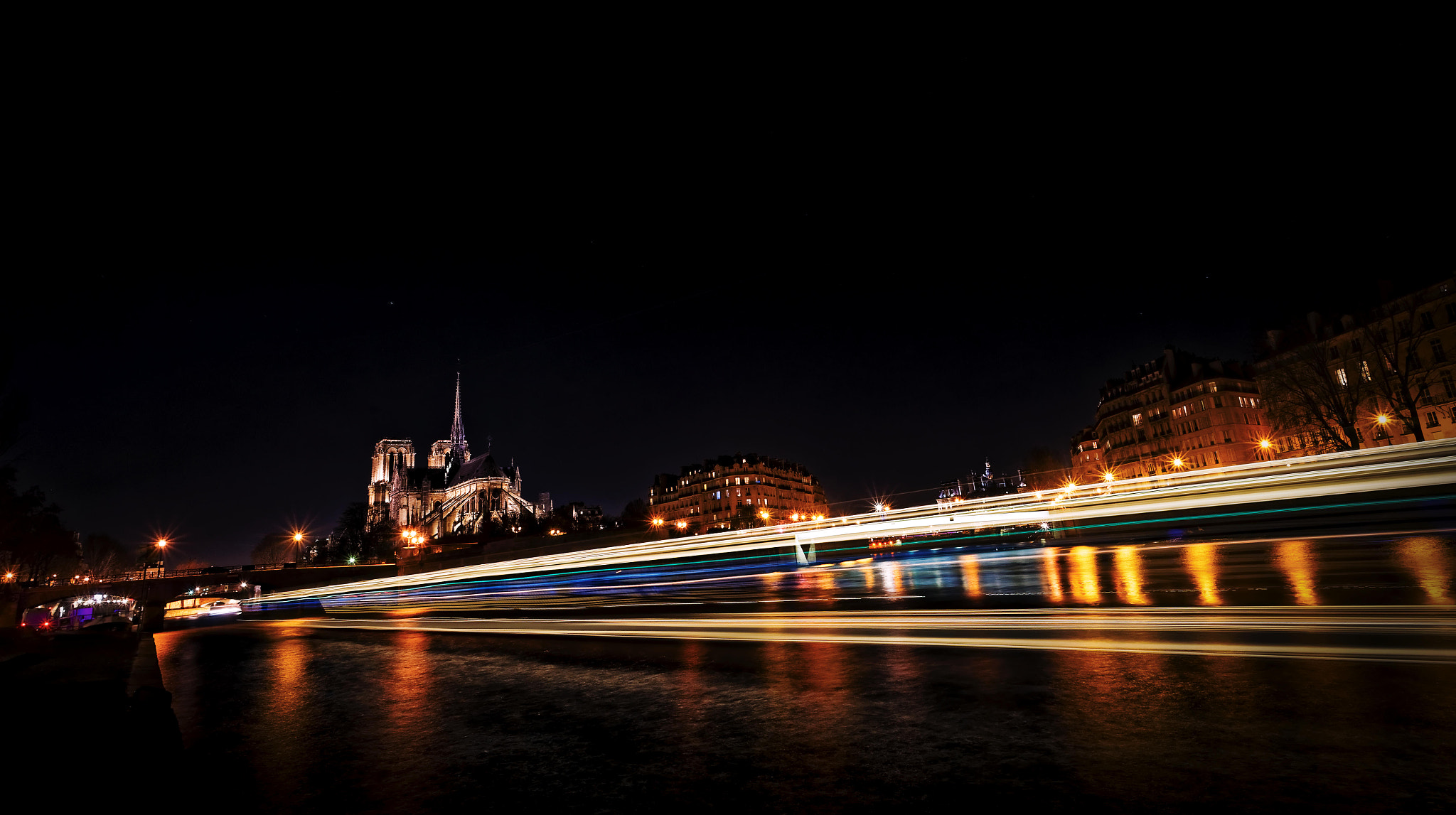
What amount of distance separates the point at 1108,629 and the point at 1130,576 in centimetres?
671

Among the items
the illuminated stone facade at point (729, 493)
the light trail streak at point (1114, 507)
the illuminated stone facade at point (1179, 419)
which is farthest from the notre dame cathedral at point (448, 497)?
the light trail streak at point (1114, 507)

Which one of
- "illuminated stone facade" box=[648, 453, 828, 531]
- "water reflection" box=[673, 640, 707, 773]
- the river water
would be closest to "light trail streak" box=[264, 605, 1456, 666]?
the river water

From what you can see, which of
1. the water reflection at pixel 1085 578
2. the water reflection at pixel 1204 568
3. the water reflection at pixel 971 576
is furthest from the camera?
the water reflection at pixel 971 576

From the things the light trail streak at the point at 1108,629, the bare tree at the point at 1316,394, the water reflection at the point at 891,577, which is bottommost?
the water reflection at the point at 891,577

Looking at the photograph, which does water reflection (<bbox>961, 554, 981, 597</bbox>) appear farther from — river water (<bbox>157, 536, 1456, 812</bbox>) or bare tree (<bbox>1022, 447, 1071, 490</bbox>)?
bare tree (<bbox>1022, 447, 1071, 490</bbox>)

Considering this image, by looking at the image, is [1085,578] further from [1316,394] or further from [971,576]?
[1316,394]

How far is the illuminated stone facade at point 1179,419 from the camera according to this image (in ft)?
274

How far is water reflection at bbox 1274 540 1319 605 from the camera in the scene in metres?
8.77

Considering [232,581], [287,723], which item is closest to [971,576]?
[287,723]

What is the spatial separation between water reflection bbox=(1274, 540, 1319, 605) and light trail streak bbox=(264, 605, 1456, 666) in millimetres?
1246

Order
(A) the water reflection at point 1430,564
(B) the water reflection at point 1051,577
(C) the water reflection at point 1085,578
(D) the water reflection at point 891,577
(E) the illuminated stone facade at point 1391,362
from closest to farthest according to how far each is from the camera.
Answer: (A) the water reflection at point 1430,564, (C) the water reflection at point 1085,578, (B) the water reflection at point 1051,577, (D) the water reflection at point 891,577, (E) the illuminated stone facade at point 1391,362

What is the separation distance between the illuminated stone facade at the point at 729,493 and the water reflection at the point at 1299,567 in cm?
12282

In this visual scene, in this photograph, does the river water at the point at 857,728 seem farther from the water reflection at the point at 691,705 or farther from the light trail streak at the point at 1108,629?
the light trail streak at the point at 1108,629

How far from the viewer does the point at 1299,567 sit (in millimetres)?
12211
